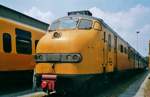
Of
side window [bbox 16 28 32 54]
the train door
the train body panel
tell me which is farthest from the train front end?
side window [bbox 16 28 32 54]

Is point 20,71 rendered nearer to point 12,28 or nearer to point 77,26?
point 12,28

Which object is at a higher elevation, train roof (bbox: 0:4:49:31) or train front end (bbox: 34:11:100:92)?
train roof (bbox: 0:4:49:31)

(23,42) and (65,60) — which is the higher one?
(23,42)

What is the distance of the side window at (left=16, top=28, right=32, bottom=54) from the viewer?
14708 mm

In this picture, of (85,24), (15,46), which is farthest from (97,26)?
(15,46)

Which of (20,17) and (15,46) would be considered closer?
(15,46)

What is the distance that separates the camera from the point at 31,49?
15.9 metres

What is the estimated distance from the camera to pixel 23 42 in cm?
1526

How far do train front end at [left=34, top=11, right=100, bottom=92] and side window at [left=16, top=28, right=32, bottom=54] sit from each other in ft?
11.9

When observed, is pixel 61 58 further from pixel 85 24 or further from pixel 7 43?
pixel 7 43

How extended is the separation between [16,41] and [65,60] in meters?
4.69

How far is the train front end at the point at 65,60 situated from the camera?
1042cm

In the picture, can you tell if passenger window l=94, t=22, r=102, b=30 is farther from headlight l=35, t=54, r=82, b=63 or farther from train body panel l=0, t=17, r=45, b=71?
train body panel l=0, t=17, r=45, b=71

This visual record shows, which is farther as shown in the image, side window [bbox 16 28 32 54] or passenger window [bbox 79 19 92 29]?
side window [bbox 16 28 32 54]
